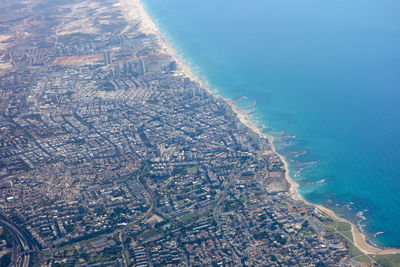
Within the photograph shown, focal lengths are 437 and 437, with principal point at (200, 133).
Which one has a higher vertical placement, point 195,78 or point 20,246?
point 195,78

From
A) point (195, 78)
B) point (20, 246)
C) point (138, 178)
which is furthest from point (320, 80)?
point (20, 246)

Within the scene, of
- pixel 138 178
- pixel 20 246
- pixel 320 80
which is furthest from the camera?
pixel 320 80

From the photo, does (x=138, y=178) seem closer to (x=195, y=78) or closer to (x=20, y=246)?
(x=20, y=246)

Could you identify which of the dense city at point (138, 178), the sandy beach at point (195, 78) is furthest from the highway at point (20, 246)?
the sandy beach at point (195, 78)

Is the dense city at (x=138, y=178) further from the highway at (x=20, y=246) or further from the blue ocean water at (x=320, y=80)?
the blue ocean water at (x=320, y=80)

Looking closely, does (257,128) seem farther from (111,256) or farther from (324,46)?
(324,46)

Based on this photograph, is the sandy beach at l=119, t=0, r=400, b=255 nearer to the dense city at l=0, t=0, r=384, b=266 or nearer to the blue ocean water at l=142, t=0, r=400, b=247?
the dense city at l=0, t=0, r=384, b=266
